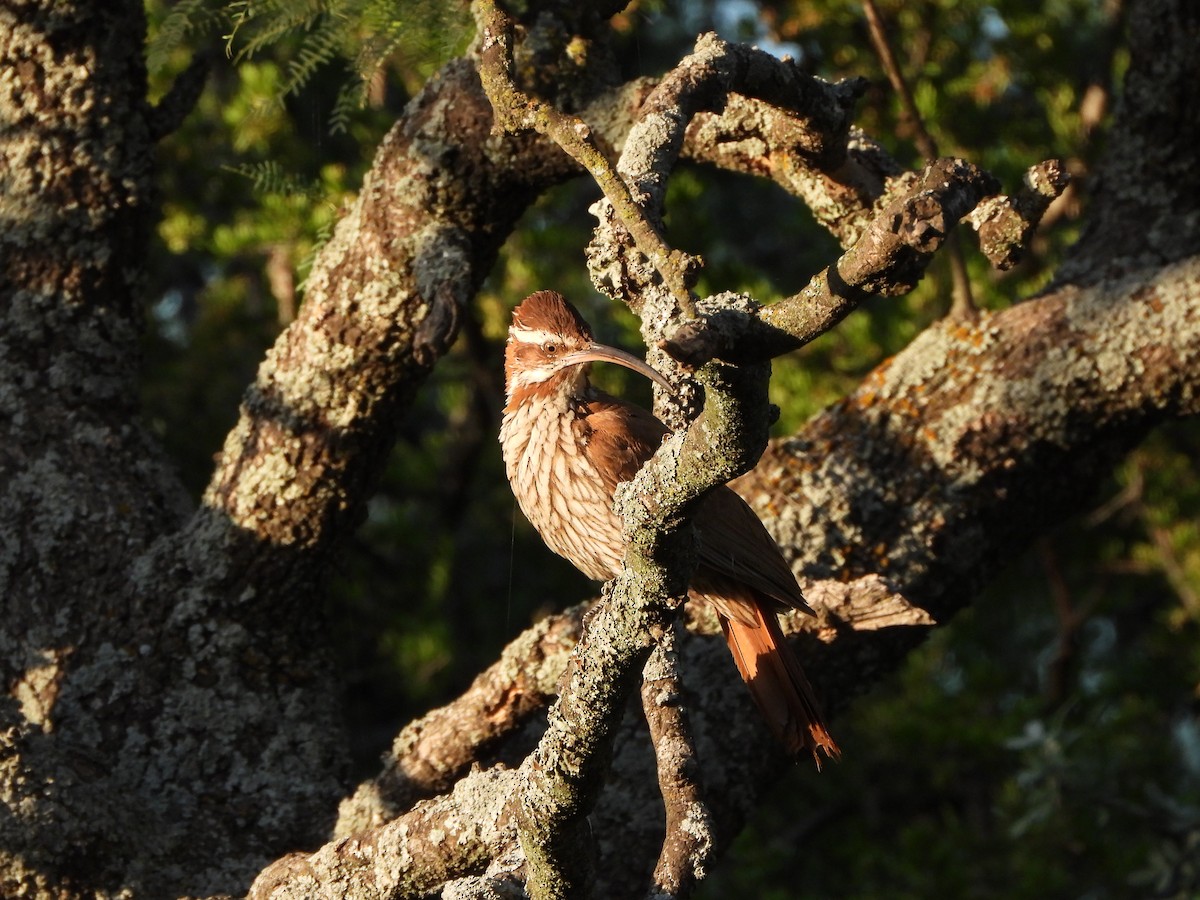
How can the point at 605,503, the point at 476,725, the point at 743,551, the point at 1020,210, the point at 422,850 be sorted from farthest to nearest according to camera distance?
1. the point at 605,503
2. the point at 743,551
3. the point at 476,725
4. the point at 422,850
5. the point at 1020,210

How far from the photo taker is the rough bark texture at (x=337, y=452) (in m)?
3.26

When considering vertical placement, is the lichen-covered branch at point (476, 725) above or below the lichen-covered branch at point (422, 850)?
above

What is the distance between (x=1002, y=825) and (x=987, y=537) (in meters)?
3.27

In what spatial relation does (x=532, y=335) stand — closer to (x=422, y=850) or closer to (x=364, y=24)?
(x=364, y=24)

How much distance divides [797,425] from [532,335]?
234cm

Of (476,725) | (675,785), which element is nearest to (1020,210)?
(675,785)

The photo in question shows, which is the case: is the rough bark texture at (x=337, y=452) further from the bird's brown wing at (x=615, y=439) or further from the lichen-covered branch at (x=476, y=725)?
the bird's brown wing at (x=615, y=439)

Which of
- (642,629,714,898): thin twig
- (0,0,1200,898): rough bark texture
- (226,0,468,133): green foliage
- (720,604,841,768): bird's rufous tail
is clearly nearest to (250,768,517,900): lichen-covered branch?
(642,629,714,898): thin twig

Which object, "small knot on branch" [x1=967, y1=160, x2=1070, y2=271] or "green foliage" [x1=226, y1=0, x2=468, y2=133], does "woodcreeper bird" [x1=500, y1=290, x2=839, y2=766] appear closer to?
"green foliage" [x1=226, y1=0, x2=468, y2=133]

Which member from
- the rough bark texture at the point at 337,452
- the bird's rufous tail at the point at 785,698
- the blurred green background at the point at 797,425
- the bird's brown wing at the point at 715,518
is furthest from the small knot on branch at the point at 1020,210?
the blurred green background at the point at 797,425

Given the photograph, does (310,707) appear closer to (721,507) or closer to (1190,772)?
(721,507)

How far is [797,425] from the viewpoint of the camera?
5.86m

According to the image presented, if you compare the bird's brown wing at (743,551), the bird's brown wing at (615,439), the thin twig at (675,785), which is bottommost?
the thin twig at (675,785)

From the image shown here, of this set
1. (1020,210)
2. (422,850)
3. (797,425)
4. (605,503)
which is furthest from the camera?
(797,425)
